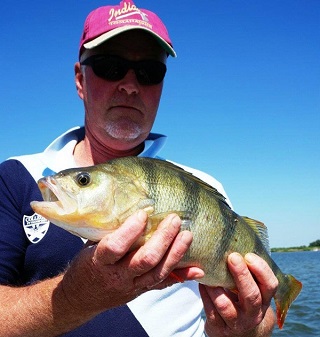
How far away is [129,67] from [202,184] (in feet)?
5.13

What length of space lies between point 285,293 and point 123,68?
2236mm

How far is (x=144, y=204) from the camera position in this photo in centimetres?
248

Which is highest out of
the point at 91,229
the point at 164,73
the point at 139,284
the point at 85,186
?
the point at 164,73

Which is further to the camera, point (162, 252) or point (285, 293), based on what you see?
point (285, 293)

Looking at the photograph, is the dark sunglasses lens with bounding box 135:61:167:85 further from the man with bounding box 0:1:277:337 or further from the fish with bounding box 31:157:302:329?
the fish with bounding box 31:157:302:329

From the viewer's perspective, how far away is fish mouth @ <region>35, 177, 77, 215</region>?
2465 mm

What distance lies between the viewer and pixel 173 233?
7.71 ft

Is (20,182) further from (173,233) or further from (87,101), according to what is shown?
(173,233)

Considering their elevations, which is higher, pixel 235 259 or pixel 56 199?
pixel 56 199

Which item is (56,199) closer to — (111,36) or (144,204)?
(144,204)

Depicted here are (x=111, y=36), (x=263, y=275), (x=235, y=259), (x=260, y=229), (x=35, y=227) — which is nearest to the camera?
(x=235, y=259)

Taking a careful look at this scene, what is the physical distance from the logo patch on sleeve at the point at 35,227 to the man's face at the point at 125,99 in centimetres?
97

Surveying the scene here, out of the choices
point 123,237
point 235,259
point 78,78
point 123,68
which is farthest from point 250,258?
point 78,78

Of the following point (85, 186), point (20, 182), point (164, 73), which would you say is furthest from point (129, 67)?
point (85, 186)
